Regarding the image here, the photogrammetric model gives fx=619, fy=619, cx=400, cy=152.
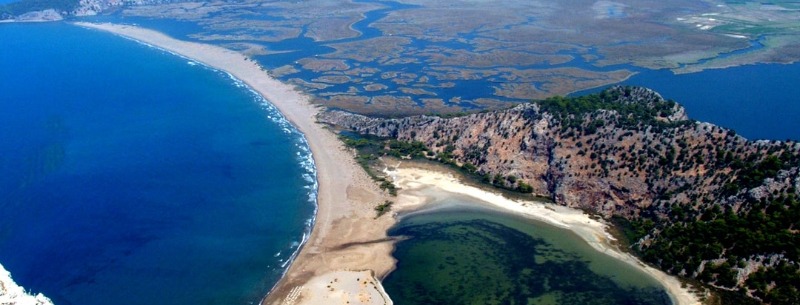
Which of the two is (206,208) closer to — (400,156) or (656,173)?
(400,156)

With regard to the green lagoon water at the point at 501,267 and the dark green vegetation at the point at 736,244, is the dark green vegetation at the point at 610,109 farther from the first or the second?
the dark green vegetation at the point at 736,244

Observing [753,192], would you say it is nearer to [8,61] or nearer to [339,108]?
[339,108]

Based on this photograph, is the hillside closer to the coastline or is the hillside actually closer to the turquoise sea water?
the coastline

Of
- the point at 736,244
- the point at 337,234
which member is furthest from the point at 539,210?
the point at 337,234

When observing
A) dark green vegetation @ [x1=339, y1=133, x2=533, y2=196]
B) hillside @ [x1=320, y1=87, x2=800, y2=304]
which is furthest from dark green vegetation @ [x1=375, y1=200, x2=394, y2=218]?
hillside @ [x1=320, y1=87, x2=800, y2=304]

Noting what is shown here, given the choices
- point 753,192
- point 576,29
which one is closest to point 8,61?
point 576,29

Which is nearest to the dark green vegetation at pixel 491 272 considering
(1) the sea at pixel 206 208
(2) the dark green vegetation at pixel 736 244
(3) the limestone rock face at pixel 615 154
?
(1) the sea at pixel 206 208
